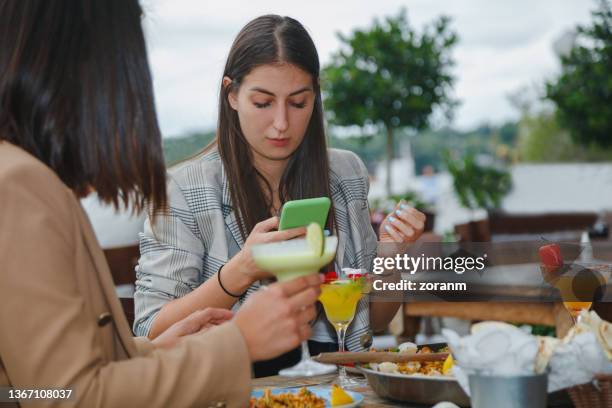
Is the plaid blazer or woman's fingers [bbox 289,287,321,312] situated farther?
the plaid blazer

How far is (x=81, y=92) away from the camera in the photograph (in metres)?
1.30

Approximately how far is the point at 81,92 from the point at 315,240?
1.51ft

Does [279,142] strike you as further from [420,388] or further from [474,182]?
[474,182]

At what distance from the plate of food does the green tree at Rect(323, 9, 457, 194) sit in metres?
5.64

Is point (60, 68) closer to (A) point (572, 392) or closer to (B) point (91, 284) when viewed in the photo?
(B) point (91, 284)

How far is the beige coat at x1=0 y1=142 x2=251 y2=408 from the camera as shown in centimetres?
118

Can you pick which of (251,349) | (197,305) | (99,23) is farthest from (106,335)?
(197,305)

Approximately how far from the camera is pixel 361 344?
254 centimetres

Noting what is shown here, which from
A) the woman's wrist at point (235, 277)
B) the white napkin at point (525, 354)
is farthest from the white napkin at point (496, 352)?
the woman's wrist at point (235, 277)

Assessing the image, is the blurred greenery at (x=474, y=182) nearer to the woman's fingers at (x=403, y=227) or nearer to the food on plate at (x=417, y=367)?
the woman's fingers at (x=403, y=227)

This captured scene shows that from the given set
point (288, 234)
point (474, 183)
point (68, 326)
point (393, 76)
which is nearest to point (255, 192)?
point (288, 234)

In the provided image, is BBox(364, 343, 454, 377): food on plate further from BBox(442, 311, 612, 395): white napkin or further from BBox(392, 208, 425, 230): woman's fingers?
BBox(392, 208, 425, 230): woman's fingers

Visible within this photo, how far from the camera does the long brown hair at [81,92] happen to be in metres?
1.27

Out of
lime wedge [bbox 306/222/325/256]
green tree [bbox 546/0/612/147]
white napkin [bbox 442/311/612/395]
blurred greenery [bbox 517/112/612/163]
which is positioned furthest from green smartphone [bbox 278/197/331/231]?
blurred greenery [bbox 517/112/612/163]
